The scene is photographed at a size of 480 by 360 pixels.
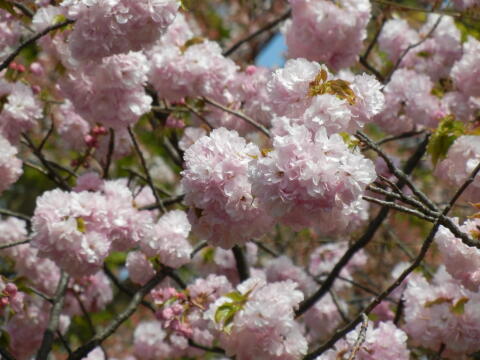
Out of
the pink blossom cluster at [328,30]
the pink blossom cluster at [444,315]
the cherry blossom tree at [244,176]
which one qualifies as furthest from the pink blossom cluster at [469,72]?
the pink blossom cluster at [444,315]

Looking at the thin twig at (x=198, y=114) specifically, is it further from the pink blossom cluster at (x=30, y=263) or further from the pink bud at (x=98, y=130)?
the pink blossom cluster at (x=30, y=263)

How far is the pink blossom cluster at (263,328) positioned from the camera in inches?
93.4

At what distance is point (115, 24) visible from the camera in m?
2.37

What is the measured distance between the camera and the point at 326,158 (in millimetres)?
1714

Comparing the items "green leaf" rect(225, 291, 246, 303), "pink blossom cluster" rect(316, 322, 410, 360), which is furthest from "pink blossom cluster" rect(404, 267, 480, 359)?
"green leaf" rect(225, 291, 246, 303)

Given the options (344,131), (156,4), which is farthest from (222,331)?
(156,4)

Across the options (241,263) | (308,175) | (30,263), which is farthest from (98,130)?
(308,175)

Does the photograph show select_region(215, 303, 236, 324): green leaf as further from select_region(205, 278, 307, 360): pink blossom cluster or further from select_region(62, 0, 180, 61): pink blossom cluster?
select_region(62, 0, 180, 61): pink blossom cluster

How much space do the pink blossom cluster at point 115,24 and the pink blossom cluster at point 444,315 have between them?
1.58 m

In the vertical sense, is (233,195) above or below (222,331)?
above

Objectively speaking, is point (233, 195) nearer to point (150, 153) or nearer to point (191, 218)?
point (191, 218)

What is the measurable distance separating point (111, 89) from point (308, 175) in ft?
5.15

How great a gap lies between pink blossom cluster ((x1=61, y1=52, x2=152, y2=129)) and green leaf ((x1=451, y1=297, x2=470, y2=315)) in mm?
1586

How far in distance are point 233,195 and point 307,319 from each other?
2.58 metres
